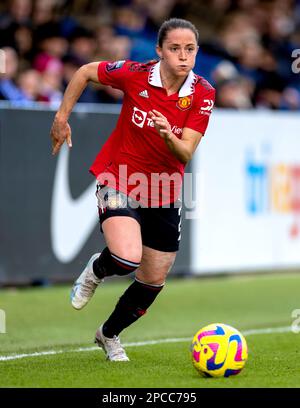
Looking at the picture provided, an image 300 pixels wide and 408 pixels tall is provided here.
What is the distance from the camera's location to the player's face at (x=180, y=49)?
733 centimetres

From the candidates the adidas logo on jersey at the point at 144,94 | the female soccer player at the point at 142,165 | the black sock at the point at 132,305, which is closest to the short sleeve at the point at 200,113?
the female soccer player at the point at 142,165

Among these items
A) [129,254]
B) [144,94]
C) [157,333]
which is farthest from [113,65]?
[157,333]

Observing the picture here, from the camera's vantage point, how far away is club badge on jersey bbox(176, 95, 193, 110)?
297 inches

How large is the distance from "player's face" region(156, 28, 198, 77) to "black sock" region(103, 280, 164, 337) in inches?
65.0

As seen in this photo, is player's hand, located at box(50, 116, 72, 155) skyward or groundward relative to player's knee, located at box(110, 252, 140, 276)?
skyward

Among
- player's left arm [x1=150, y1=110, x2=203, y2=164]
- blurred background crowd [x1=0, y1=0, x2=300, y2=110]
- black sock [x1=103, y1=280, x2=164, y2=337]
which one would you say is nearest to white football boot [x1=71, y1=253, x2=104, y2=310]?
black sock [x1=103, y1=280, x2=164, y2=337]

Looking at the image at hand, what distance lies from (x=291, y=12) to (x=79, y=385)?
694 inches

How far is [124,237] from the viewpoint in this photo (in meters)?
7.38

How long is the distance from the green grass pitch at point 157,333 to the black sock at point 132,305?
302 millimetres

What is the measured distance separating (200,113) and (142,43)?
8.85 meters

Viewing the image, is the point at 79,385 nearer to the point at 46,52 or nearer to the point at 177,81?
the point at 177,81

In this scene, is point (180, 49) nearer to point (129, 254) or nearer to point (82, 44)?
point (129, 254)

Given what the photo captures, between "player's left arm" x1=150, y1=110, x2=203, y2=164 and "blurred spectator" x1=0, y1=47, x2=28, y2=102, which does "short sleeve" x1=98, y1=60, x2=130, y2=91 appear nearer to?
"player's left arm" x1=150, y1=110, x2=203, y2=164

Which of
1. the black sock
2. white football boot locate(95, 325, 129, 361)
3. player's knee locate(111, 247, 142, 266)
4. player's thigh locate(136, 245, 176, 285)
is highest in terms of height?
player's knee locate(111, 247, 142, 266)
